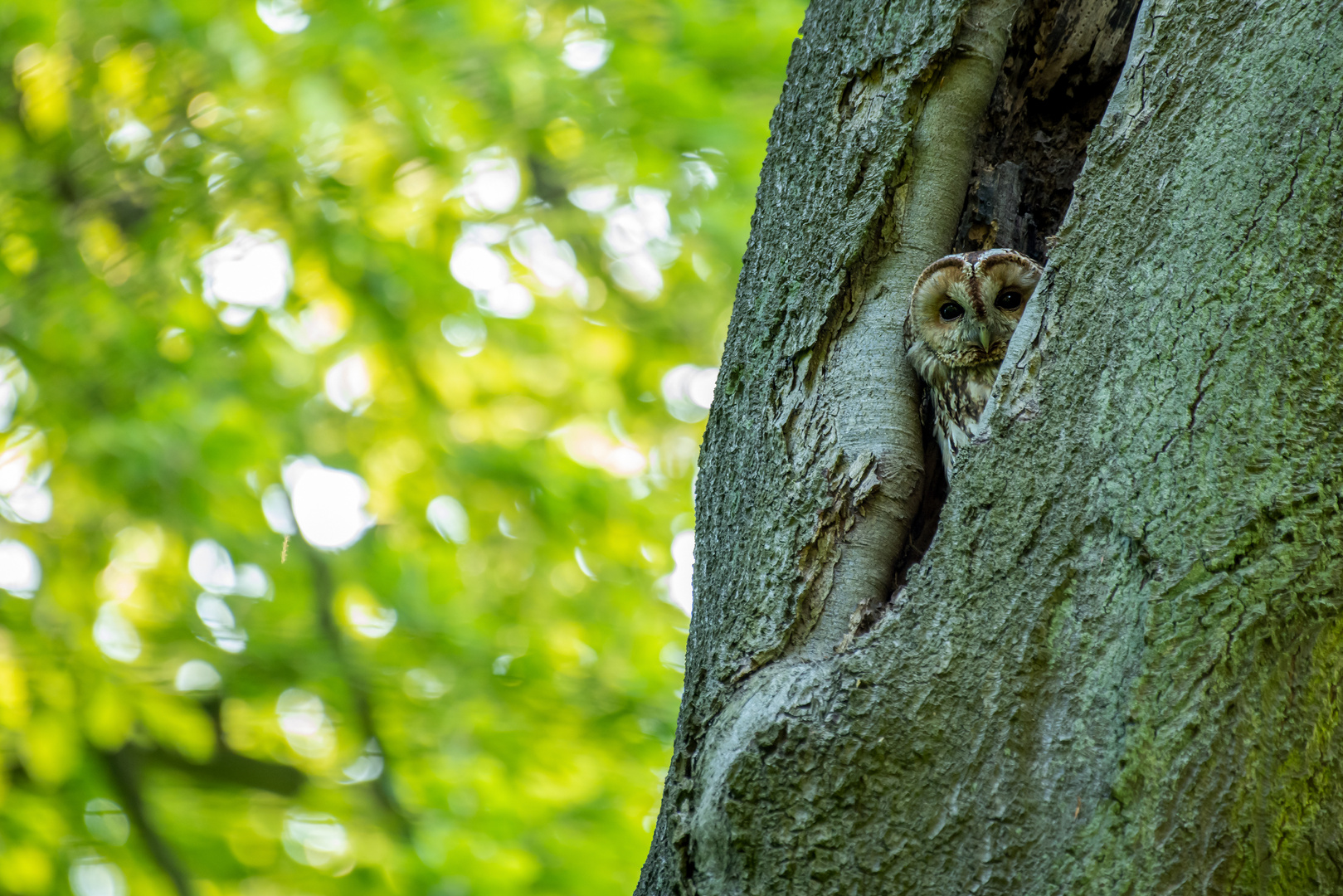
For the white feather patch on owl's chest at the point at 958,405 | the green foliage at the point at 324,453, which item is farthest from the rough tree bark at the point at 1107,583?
the green foliage at the point at 324,453

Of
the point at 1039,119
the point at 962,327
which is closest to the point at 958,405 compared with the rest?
the point at 962,327

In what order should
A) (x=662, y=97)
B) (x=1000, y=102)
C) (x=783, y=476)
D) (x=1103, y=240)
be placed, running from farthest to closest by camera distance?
(x=662, y=97) < (x=1000, y=102) < (x=783, y=476) < (x=1103, y=240)

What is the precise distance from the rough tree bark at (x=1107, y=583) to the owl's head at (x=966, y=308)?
414 millimetres

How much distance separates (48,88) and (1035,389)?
4685 mm

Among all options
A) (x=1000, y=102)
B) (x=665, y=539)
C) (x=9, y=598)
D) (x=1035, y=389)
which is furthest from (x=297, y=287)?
(x=1035, y=389)

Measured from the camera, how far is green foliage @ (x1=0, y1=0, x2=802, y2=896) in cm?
402

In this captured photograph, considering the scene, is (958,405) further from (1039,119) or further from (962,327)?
(1039,119)

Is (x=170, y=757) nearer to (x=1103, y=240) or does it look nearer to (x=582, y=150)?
(x=582, y=150)

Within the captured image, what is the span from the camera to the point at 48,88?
178 inches

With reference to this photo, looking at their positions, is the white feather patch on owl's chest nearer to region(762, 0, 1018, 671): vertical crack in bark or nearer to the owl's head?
the owl's head

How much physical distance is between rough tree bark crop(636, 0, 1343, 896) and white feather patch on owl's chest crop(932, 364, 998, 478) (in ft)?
0.99

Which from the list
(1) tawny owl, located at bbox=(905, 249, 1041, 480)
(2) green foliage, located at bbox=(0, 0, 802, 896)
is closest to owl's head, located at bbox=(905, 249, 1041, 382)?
(1) tawny owl, located at bbox=(905, 249, 1041, 480)

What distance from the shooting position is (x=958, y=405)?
2137mm

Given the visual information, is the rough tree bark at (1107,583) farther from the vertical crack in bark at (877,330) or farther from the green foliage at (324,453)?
the green foliage at (324,453)
